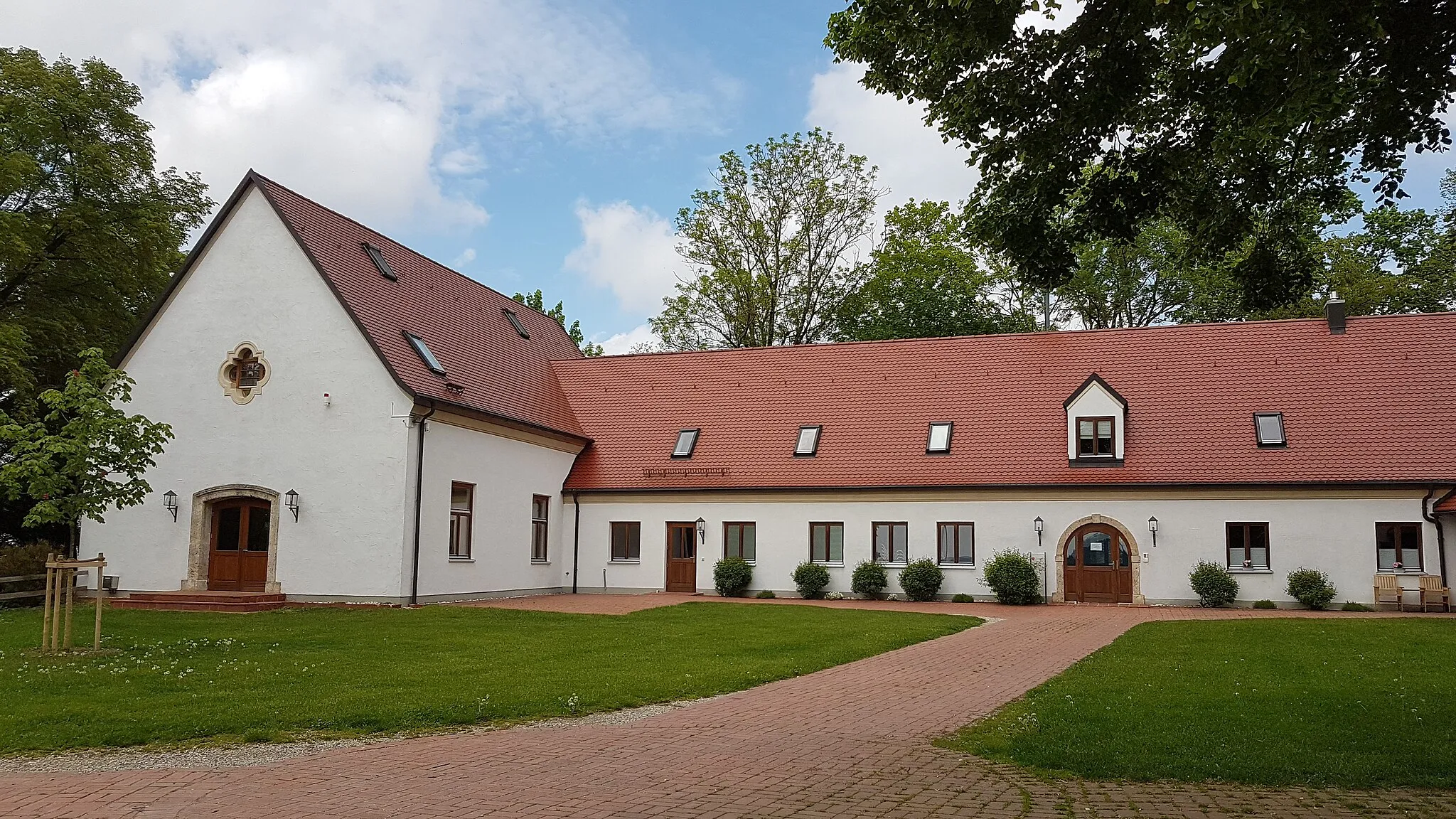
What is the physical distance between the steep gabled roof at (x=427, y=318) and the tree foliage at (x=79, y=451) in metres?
8.26

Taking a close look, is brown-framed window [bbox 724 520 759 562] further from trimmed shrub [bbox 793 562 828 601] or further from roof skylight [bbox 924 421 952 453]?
roof skylight [bbox 924 421 952 453]

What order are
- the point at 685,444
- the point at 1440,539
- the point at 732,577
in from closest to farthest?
the point at 1440,539, the point at 732,577, the point at 685,444

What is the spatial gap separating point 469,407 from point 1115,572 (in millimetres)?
15622

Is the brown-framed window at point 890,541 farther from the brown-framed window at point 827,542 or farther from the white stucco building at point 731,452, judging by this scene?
the brown-framed window at point 827,542

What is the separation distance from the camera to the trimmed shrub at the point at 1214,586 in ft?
87.0

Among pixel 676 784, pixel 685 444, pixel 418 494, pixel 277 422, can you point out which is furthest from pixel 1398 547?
pixel 277 422

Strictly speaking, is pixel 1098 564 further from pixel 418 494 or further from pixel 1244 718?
pixel 1244 718

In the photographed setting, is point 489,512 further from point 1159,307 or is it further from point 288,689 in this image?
point 1159,307

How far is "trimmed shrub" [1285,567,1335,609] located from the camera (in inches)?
1023

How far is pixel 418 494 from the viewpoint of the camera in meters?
24.7

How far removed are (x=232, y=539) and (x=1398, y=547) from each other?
2592 cm

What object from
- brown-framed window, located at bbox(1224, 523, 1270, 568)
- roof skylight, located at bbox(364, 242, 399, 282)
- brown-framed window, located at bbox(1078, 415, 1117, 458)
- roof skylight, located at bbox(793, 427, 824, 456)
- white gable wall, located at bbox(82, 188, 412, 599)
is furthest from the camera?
roof skylight, located at bbox(793, 427, 824, 456)

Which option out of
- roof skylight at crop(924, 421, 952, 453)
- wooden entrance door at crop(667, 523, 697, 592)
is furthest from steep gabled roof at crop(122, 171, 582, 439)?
roof skylight at crop(924, 421, 952, 453)

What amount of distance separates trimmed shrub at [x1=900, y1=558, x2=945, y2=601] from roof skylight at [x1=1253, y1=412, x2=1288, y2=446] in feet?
27.2
